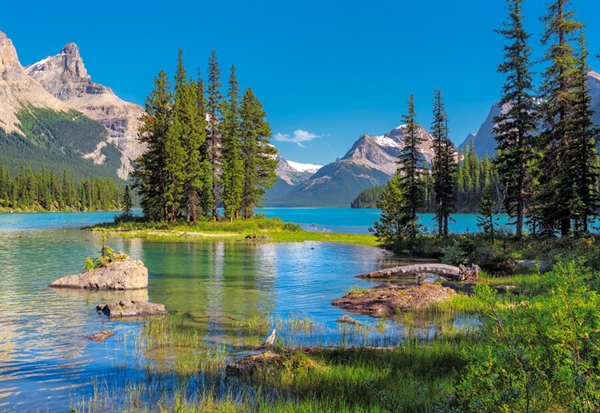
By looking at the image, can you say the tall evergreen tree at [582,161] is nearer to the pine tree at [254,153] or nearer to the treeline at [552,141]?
the treeline at [552,141]

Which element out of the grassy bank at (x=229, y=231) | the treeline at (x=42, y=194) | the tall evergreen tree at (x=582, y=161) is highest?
the treeline at (x=42, y=194)

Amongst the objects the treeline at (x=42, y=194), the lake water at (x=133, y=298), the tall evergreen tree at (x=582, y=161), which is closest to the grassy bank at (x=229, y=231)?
the lake water at (x=133, y=298)

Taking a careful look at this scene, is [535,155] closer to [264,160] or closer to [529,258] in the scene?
[529,258]

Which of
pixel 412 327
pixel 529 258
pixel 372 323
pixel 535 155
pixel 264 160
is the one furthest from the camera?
pixel 264 160

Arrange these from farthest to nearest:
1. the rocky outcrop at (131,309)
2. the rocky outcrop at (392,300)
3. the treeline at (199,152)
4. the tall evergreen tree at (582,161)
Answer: the treeline at (199,152)
the tall evergreen tree at (582,161)
the rocky outcrop at (392,300)
the rocky outcrop at (131,309)

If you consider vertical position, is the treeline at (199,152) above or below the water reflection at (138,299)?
above

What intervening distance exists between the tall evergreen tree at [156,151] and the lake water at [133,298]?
29506 mm

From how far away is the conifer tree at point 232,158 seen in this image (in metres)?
67.6

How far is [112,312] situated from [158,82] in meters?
62.1

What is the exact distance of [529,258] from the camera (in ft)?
99.1

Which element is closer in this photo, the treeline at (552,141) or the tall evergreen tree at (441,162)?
the treeline at (552,141)

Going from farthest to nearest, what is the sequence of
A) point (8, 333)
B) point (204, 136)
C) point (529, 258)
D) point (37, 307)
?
point (204, 136) → point (529, 258) → point (37, 307) → point (8, 333)

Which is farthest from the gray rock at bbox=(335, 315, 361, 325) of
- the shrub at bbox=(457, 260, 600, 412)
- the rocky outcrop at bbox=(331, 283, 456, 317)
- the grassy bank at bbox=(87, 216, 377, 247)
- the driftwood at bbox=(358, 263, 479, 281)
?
the grassy bank at bbox=(87, 216, 377, 247)

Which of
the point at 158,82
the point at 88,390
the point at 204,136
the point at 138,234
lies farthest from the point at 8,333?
the point at 158,82
